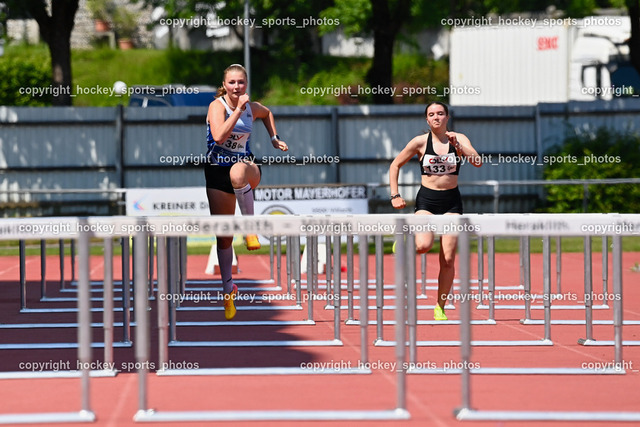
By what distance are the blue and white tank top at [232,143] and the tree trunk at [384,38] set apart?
18.6m

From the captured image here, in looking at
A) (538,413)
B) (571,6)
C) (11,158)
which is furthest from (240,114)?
(571,6)

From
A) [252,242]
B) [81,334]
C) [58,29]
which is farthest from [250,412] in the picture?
[58,29]

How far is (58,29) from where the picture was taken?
88.6 ft

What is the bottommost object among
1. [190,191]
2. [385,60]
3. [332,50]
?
[190,191]

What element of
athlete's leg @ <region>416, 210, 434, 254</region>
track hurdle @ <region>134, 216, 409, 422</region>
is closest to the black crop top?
athlete's leg @ <region>416, 210, 434, 254</region>

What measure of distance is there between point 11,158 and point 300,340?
62.3ft

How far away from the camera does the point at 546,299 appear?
9219mm

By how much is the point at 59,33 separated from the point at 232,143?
762 inches

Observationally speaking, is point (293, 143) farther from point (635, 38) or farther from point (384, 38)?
point (635, 38)

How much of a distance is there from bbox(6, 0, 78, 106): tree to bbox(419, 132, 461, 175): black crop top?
18.2 m

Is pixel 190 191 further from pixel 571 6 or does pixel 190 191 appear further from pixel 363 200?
pixel 571 6

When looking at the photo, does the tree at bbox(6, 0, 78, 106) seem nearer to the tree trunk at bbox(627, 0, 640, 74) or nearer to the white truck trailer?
the white truck trailer

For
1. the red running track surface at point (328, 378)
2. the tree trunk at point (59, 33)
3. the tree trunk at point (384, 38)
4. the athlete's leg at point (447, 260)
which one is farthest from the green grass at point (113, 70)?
the athlete's leg at point (447, 260)

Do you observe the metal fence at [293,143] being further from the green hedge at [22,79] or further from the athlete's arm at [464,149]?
the green hedge at [22,79]
